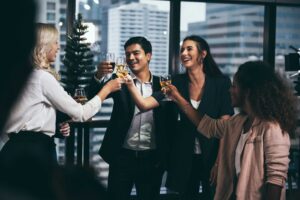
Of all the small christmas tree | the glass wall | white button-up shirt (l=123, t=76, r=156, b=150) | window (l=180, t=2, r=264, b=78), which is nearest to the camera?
white button-up shirt (l=123, t=76, r=156, b=150)

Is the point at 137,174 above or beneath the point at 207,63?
→ beneath

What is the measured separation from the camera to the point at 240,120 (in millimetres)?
2527

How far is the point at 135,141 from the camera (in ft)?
10.4

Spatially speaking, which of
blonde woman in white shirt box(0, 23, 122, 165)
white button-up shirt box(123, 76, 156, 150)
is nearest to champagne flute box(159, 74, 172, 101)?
white button-up shirt box(123, 76, 156, 150)

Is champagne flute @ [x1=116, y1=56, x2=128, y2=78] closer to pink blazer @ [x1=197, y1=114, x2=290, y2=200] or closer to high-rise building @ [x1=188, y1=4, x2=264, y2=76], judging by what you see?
pink blazer @ [x1=197, y1=114, x2=290, y2=200]

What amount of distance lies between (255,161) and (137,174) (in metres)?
1.03

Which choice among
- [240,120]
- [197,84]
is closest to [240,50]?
[197,84]

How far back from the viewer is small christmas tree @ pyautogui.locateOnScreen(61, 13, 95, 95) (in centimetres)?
394

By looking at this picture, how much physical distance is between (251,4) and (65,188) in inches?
205

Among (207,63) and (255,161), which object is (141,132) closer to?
(207,63)

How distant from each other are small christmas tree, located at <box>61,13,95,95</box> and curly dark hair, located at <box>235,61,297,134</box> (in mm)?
1759

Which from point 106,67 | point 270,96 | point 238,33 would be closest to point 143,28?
point 238,33

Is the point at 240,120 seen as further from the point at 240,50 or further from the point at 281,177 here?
the point at 240,50

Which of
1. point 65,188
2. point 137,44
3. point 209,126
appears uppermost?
point 137,44
